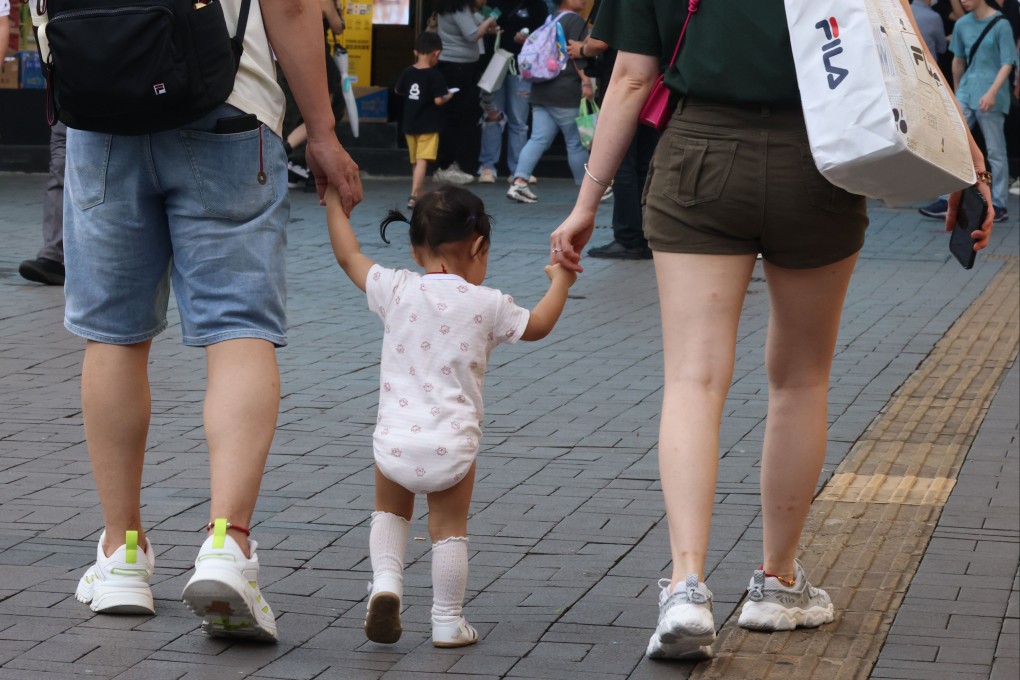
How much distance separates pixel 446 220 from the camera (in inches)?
149

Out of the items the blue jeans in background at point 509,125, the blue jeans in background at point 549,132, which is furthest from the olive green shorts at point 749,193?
the blue jeans in background at point 509,125

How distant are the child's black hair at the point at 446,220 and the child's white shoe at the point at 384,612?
77 cm

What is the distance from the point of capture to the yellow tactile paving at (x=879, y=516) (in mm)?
3732

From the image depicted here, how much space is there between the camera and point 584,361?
7.67 meters

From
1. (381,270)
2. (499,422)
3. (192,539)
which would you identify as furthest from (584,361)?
(381,270)

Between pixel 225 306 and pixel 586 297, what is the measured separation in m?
6.04

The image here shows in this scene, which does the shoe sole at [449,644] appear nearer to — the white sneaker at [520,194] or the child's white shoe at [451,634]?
the child's white shoe at [451,634]

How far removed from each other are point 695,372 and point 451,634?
804 mm

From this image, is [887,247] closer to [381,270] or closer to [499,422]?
[499,422]

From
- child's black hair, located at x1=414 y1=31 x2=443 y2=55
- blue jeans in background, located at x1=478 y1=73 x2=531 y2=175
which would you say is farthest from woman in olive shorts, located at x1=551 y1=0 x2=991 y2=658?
blue jeans in background, located at x1=478 y1=73 x2=531 y2=175

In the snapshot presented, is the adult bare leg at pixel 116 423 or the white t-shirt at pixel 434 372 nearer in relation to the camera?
the white t-shirt at pixel 434 372

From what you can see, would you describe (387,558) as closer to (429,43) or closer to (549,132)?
(549,132)

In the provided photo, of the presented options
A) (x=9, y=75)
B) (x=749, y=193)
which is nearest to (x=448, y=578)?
(x=749, y=193)

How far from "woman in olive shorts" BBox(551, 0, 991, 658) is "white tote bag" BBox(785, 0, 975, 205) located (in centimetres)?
11
